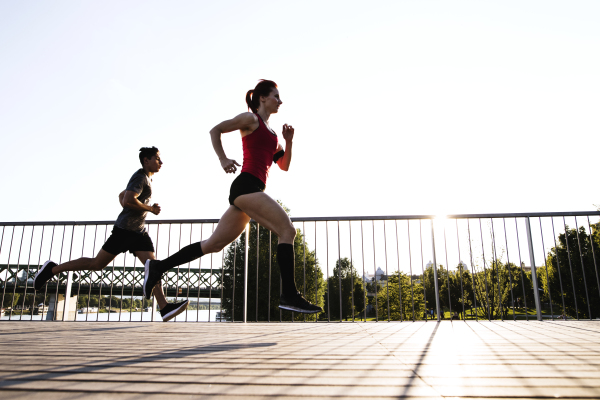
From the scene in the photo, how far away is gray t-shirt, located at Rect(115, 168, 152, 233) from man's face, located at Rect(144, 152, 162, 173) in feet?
0.27

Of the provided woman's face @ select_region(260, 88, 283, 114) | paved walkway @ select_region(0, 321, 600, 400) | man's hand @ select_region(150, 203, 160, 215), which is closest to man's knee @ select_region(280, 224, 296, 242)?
paved walkway @ select_region(0, 321, 600, 400)

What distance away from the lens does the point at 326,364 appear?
57.3 inches

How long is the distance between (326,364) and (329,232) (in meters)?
3.85

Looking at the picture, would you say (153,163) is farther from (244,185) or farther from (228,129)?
(244,185)

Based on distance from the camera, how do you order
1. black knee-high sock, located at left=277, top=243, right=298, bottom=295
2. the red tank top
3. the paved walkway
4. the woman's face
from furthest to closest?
the woman's face
the red tank top
black knee-high sock, located at left=277, top=243, right=298, bottom=295
the paved walkway

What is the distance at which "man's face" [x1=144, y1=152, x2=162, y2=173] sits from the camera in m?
3.76

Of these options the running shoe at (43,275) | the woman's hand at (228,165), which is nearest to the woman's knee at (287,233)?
the woman's hand at (228,165)

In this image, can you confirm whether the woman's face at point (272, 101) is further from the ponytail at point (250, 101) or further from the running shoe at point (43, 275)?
the running shoe at point (43, 275)

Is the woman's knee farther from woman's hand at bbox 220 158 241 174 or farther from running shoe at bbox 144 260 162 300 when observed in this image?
running shoe at bbox 144 260 162 300

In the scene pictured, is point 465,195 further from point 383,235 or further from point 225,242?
point 225,242

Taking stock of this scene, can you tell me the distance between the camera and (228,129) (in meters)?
2.67

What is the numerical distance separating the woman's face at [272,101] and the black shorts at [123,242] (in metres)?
1.77

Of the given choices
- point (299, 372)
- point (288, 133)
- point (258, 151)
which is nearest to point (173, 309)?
point (258, 151)

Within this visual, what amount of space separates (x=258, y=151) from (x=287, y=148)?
0.37 meters
